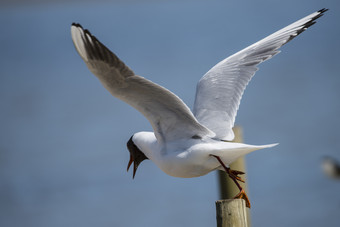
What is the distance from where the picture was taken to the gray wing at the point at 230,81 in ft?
12.7

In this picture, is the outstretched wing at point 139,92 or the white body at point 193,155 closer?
the outstretched wing at point 139,92

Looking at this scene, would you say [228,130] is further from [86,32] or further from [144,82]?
[86,32]

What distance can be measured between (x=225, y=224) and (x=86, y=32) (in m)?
1.38

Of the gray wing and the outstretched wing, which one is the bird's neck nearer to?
the outstretched wing

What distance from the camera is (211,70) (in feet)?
14.4

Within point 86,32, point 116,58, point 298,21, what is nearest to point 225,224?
point 116,58

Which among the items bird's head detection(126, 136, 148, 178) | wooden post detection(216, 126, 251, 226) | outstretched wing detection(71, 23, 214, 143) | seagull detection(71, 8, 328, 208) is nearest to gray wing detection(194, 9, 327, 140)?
seagull detection(71, 8, 328, 208)

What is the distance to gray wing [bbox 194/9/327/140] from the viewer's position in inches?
A: 153

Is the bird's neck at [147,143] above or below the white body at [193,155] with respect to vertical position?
above

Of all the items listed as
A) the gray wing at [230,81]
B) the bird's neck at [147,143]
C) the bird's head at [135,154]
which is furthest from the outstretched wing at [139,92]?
the bird's head at [135,154]

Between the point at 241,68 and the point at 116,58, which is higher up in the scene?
the point at 241,68

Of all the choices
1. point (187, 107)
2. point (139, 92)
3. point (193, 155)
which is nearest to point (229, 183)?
point (193, 155)

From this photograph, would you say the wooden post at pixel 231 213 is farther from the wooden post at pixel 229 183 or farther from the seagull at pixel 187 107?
the wooden post at pixel 229 183

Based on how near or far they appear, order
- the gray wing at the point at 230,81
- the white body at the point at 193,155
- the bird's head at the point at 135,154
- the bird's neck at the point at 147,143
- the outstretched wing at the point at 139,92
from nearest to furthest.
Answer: the outstretched wing at the point at 139,92, the white body at the point at 193,155, the bird's neck at the point at 147,143, the gray wing at the point at 230,81, the bird's head at the point at 135,154
